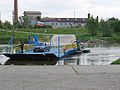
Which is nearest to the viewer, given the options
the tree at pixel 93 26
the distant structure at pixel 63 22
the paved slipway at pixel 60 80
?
the paved slipway at pixel 60 80

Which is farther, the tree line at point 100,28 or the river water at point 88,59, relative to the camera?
the tree line at point 100,28

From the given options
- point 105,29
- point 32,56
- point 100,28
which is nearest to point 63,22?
point 100,28

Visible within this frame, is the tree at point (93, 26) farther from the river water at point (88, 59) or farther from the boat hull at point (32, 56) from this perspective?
the boat hull at point (32, 56)

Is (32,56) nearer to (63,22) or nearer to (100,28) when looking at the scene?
(100,28)

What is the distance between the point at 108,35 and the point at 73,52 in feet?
183

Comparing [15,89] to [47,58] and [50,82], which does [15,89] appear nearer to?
[50,82]

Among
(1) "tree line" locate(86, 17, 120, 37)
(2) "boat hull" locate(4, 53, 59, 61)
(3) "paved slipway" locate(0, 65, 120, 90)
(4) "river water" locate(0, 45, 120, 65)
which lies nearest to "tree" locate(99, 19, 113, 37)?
(1) "tree line" locate(86, 17, 120, 37)

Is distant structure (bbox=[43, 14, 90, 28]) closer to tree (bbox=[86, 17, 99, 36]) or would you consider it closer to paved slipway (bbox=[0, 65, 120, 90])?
tree (bbox=[86, 17, 99, 36])

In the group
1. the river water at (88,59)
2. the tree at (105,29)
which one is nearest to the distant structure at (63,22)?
the tree at (105,29)

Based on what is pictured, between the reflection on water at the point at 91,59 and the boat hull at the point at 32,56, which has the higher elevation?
the boat hull at the point at 32,56

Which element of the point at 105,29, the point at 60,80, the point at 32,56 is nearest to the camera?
the point at 60,80

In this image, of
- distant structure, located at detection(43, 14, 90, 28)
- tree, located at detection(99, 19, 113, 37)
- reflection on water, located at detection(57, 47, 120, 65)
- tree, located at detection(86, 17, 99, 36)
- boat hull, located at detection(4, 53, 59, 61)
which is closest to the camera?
reflection on water, located at detection(57, 47, 120, 65)

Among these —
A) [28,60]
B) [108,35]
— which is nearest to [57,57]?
[28,60]

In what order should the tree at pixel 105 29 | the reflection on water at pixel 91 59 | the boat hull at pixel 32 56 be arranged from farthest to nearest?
the tree at pixel 105 29 → the boat hull at pixel 32 56 → the reflection on water at pixel 91 59
